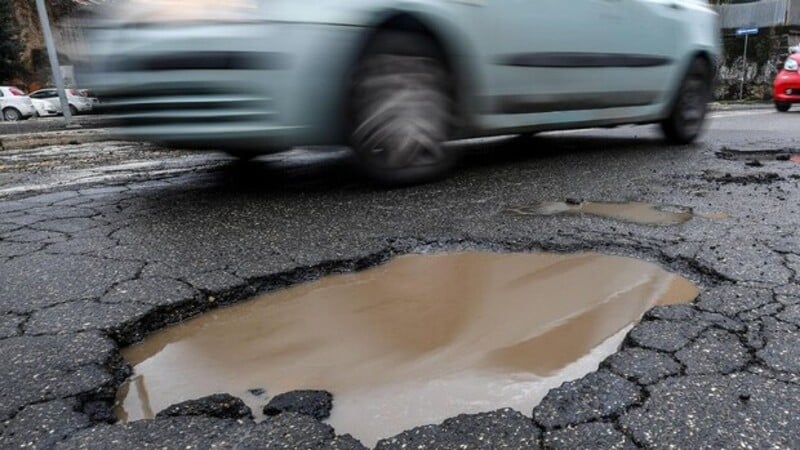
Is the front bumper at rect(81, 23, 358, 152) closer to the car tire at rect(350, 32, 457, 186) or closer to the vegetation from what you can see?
the car tire at rect(350, 32, 457, 186)

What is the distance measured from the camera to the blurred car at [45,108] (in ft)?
71.9

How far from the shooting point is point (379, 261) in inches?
94.1

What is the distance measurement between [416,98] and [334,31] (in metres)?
0.67

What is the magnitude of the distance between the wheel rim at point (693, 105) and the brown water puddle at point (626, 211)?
270 centimetres

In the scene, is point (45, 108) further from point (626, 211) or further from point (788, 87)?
point (626, 211)

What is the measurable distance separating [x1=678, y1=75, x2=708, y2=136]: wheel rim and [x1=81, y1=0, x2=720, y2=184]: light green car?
115 cm


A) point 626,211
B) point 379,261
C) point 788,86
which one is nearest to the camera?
point 379,261

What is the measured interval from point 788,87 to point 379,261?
11.2 metres

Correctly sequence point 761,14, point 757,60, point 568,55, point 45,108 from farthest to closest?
point 45,108
point 761,14
point 757,60
point 568,55

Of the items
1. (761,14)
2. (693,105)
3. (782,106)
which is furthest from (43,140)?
(761,14)

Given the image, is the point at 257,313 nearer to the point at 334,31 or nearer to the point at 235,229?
the point at 235,229

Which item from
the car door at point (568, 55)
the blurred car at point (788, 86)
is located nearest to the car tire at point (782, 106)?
the blurred car at point (788, 86)

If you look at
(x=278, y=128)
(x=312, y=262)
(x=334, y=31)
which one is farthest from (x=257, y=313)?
(x=334, y=31)

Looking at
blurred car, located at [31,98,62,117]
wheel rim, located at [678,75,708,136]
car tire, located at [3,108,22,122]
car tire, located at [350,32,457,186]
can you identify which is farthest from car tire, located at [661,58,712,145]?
blurred car, located at [31,98,62,117]
